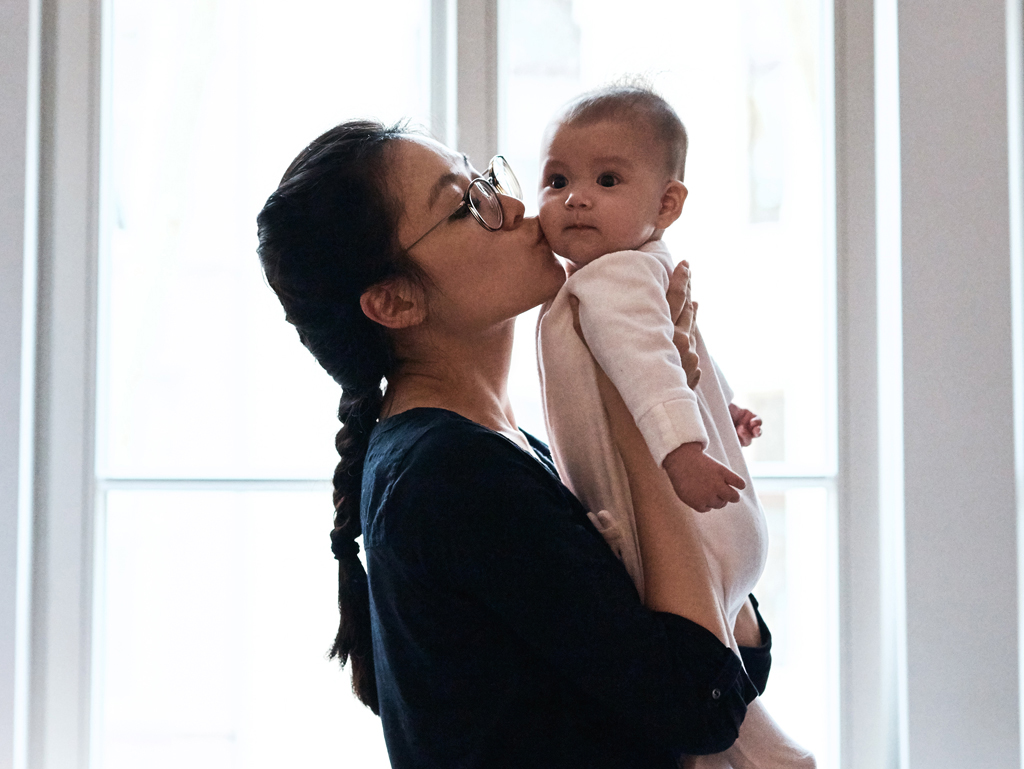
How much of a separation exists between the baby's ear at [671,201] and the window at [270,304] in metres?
0.70

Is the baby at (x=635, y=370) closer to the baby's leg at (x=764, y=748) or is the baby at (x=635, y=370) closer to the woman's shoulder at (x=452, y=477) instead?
the baby's leg at (x=764, y=748)

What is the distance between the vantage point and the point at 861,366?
171cm

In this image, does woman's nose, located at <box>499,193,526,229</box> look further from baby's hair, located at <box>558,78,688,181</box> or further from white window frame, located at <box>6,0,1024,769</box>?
white window frame, located at <box>6,0,1024,769</box>

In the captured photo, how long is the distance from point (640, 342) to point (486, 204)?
0.27m

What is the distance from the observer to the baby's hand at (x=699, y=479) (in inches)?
33.1

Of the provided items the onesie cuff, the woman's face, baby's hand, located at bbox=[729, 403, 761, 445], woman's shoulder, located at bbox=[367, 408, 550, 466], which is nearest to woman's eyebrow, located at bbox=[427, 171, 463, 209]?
the woman's face

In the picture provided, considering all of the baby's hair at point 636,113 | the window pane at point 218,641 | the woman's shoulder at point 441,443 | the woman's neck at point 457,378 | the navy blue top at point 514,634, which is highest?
the baby's hair at point 636,113

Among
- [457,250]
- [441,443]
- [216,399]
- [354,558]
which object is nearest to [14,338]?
[216,399]

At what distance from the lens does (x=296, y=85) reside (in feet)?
5.88

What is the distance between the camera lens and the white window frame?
61.0 inches

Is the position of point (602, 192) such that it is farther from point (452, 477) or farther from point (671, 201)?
point (452, 477)

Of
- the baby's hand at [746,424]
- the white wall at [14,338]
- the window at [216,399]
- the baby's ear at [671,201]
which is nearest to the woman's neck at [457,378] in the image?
the baby's ear at [671,201]

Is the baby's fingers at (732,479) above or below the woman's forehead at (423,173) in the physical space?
below

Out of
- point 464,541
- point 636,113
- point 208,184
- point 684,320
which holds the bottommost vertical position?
point 464,541
